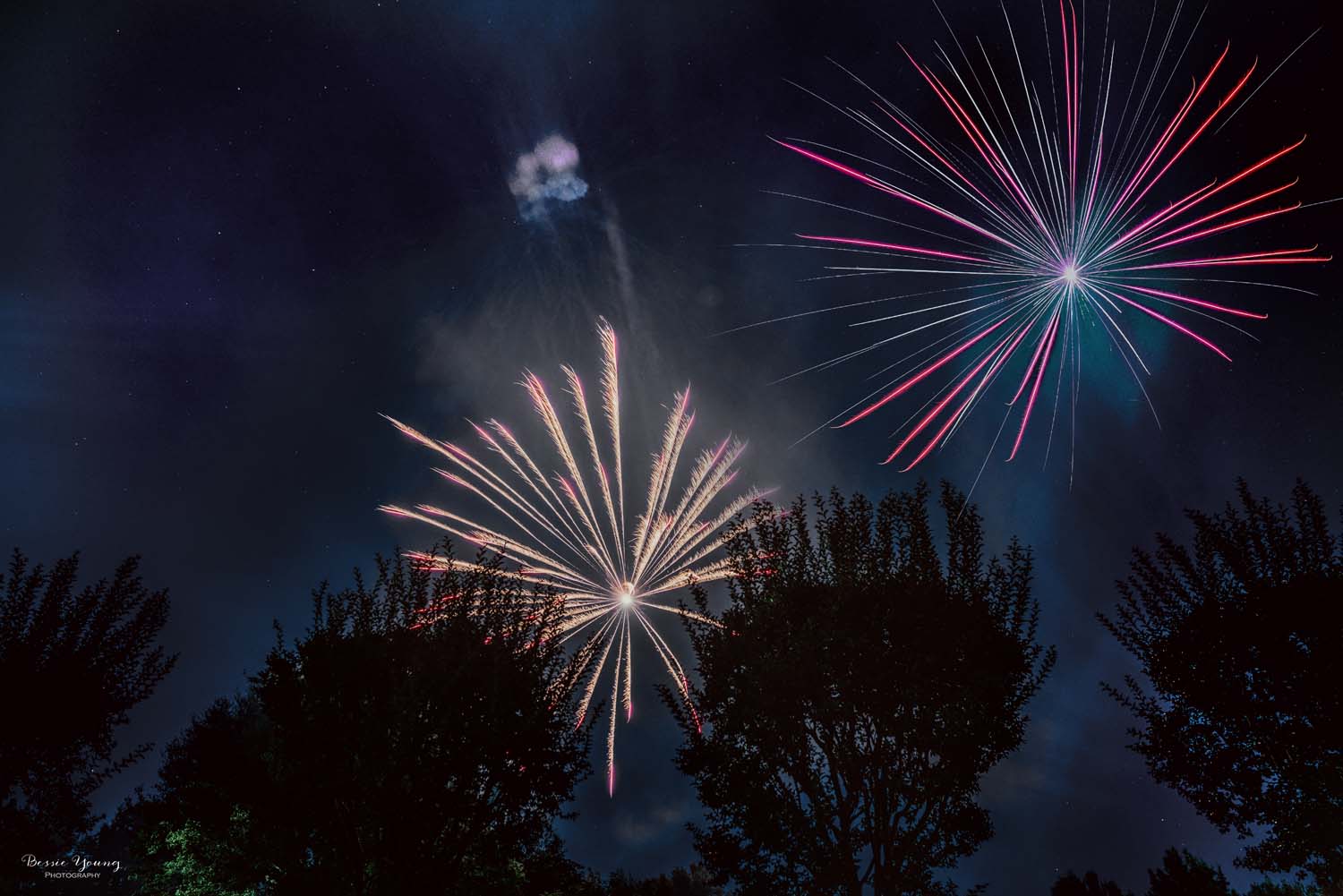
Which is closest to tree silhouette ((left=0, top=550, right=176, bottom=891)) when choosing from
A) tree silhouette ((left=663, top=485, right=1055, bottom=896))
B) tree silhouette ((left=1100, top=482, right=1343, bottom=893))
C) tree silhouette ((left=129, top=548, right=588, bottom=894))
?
tree silhouette ((left=129, top=548, right=588, bottom=894))

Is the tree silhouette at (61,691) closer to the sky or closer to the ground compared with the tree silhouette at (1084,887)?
closer to the sky

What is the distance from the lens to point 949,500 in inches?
634

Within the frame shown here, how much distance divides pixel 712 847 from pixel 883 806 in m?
4.53

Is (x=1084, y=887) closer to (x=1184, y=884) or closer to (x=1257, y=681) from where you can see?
(x=1184, y=884)

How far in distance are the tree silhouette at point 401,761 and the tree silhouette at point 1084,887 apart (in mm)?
26165

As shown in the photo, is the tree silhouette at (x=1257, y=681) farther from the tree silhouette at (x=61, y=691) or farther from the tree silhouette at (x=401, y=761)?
the tree silhouette at (x=61, y=691)

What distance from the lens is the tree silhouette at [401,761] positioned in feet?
45.3

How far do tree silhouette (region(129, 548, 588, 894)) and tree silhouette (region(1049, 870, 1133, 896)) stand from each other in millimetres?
26165

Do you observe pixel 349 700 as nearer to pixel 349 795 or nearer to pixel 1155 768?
pixel 349 795

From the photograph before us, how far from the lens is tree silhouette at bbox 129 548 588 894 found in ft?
45.3

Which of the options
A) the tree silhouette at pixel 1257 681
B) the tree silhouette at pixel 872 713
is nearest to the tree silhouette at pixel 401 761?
the tree silhouette at pixel 872 713

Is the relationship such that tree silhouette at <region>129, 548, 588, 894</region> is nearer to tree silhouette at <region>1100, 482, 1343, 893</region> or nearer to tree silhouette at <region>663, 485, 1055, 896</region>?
tree silhouette at <region>663, 485, 1055, 896</region>

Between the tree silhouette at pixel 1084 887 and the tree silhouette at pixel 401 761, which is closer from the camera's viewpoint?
the tree silhouette at pixel 401 761

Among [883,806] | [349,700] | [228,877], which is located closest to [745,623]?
[883,806]
